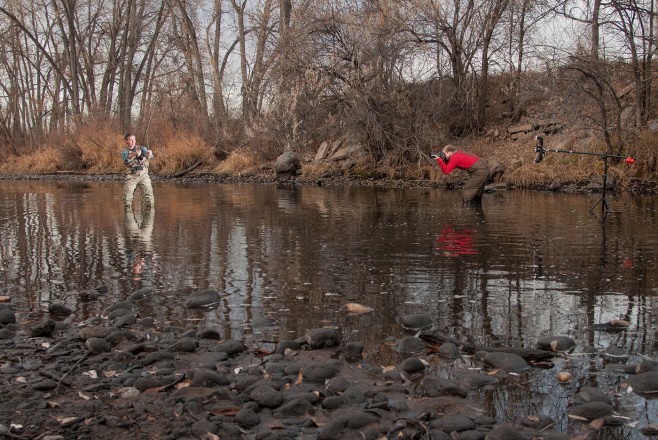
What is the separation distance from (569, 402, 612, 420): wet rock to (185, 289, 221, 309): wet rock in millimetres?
4034

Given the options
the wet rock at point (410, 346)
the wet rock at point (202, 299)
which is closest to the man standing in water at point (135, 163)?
the wet rock at point (202, 299)

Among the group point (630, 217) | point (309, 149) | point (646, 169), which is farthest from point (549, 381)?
point (309, 149)

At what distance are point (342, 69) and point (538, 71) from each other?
8.15 m

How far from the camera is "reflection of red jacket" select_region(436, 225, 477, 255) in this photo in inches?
412

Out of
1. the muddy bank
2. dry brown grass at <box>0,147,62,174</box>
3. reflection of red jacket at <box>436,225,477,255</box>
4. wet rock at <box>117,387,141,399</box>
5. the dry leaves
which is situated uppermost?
dry brown grass at <box>0,147,62,174</box>

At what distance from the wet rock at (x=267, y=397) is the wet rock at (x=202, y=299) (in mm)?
2739

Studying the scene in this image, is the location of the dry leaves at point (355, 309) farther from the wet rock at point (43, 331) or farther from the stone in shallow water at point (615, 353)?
the wet rock at point (43, 331)

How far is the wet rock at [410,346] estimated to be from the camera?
5477 mm

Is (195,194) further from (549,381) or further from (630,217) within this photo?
(549,381)

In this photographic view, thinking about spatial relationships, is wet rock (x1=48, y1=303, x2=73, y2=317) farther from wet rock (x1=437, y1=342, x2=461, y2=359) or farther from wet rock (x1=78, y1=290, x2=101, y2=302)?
wet rock (x1=437, y1=342, x2=461, y2=359)

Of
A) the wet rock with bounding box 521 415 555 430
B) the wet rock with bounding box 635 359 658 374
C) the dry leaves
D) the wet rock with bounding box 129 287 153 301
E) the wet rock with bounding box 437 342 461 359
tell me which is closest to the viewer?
the wet rock with bounding box 521 415 555 430

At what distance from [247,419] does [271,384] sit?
57cm

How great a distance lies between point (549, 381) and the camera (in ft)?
15.8

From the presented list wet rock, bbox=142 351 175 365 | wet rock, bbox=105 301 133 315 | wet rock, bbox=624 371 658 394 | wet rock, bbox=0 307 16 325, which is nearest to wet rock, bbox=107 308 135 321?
wet rock, bbox=105 301 133 315
